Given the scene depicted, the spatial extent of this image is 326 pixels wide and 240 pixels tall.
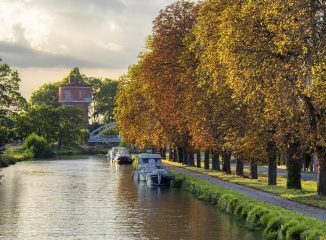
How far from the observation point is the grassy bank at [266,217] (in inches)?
958

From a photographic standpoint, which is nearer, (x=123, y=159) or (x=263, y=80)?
(x=263, y=80)

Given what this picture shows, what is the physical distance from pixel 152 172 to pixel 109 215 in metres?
23.7

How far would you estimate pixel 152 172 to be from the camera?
Answer: 6066 cm

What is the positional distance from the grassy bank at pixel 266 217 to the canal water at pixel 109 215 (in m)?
0.63

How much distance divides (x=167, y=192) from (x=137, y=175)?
52.6ft

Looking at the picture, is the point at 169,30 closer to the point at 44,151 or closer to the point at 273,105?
the point at 273,105

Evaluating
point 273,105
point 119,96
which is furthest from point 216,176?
point 119,96

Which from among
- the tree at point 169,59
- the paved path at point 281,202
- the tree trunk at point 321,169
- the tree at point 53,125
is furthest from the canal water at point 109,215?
the tree at point 53,125

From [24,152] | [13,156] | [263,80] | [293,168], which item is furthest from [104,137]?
[263,80]

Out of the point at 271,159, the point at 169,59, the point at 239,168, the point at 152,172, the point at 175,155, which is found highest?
the point at 169,59

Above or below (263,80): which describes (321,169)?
below

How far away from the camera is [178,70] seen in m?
64.7

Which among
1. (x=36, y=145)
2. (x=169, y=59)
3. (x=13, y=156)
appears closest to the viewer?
(x=169, y=59)

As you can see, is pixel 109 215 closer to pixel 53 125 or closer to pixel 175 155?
pixel 175 155
